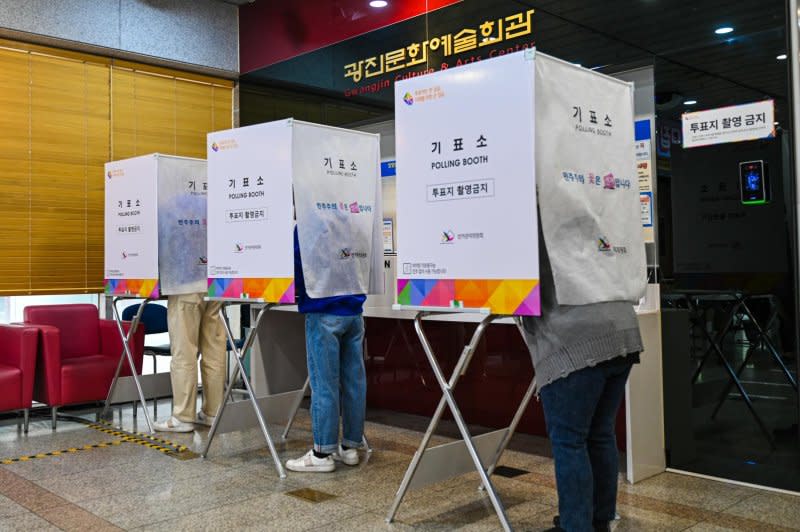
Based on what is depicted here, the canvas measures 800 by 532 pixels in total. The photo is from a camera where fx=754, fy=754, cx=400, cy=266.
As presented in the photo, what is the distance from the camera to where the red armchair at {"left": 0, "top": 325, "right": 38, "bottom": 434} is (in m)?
4.97

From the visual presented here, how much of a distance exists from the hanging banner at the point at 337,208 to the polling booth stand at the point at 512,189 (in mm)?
958

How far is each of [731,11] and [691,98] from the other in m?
0.45

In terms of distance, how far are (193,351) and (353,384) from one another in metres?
1.54

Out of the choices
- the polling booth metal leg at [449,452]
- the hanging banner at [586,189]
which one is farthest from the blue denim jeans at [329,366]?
the hanging banner at [586,189]

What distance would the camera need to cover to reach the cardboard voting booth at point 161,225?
16.9 ft

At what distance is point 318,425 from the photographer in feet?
13.0

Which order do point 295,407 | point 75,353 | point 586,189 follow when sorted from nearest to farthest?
point 586,189, point 295,407, point 75,353

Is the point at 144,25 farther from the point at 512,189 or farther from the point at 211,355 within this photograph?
the point at 512,189

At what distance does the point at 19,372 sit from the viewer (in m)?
5.03

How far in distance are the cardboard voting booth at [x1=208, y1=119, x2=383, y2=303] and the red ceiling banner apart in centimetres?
208

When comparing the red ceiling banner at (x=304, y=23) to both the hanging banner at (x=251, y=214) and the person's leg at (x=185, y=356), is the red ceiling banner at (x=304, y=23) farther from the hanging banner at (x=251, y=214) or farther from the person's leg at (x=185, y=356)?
the person's leg at (x=185, y=356)

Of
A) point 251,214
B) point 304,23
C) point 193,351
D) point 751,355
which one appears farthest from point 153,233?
point 751,355

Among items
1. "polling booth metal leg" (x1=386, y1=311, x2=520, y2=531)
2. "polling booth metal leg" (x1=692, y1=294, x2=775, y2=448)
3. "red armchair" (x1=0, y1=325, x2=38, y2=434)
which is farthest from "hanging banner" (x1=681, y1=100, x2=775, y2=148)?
"red armchair" (x1=0, y1=325, x2=38, y2=434)

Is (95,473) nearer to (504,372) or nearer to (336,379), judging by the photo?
(336,379)
